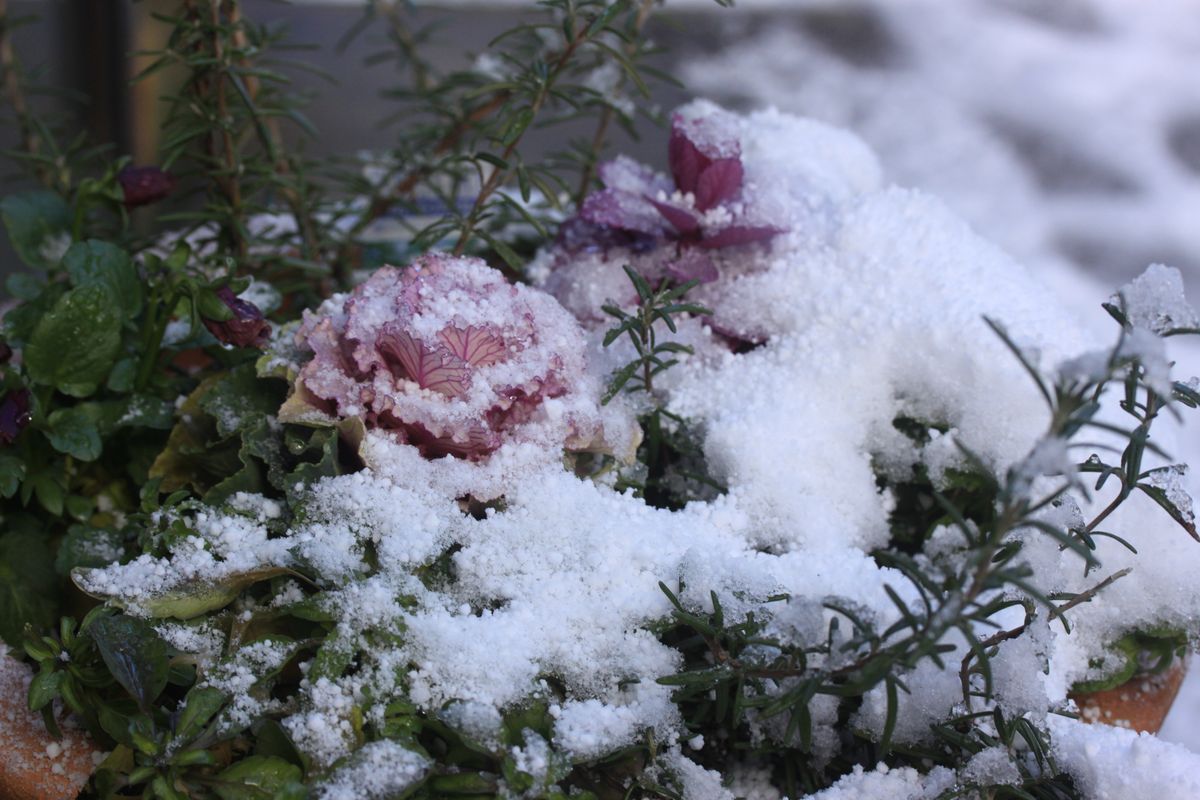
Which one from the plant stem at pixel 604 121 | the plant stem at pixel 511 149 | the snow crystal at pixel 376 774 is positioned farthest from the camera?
the plant stem at pixel 604 121

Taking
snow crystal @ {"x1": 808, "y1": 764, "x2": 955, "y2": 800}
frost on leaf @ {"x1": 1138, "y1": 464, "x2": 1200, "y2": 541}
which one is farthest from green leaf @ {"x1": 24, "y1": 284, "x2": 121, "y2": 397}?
frost on leaf @ {"x1": 1138, "y1": 464, "x2": 1200, "y2": 541}

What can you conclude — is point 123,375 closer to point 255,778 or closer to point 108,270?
point 108,270

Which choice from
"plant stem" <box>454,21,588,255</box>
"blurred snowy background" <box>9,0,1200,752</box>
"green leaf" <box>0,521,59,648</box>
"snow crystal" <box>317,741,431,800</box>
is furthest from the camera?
"blurred snowy background" <box>9,0,1200,752</box>

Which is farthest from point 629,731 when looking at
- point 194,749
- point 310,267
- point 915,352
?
point 310,267

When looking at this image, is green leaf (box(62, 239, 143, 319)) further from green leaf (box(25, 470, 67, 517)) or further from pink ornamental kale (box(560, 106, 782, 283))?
pink ornamental kale (box(560, 106, 782, 283))

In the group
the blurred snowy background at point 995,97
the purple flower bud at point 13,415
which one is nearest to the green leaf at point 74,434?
the purple flower bud at point 13,415

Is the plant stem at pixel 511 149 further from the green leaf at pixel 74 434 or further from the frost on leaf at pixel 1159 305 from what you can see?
the frost on leaf at pixel 1159 305
